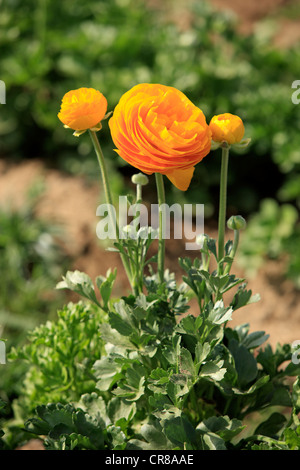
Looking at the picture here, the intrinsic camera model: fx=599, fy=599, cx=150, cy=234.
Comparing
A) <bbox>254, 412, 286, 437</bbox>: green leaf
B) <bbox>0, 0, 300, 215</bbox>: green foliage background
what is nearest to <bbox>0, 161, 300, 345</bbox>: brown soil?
<bbox>0, 0, 300, 215</bbox>: green foliage background

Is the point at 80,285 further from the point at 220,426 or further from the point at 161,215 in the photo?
the point at 220,426

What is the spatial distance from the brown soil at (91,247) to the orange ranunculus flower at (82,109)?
58.6 inches

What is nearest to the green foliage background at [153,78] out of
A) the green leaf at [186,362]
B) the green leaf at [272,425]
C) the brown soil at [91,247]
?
the brown soil at [91,247]

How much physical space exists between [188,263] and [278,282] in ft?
5.07

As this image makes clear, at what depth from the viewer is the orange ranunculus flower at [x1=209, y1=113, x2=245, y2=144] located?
1077mm

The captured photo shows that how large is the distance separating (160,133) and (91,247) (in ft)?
5.81

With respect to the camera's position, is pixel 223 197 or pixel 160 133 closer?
pixel 160 133

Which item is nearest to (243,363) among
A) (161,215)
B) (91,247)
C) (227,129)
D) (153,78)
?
(161,215)

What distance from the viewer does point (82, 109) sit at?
3.48 ft

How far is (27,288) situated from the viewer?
8.19 feet

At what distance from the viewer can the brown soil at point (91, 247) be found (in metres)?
2.52

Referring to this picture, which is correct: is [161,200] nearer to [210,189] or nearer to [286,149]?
[286,149]

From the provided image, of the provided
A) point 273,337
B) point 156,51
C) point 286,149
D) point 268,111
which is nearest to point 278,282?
point 273,337

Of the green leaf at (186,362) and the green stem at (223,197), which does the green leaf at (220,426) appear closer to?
the green leaf at (186,362)
